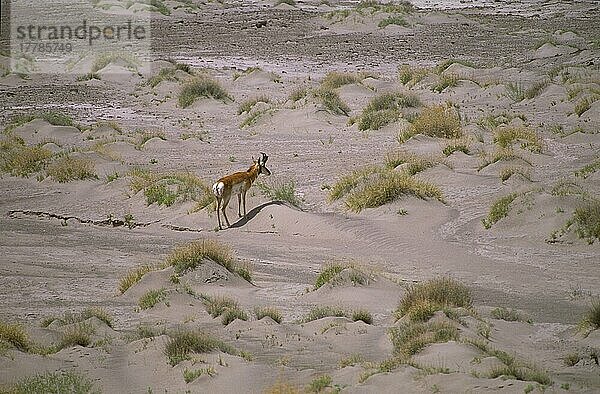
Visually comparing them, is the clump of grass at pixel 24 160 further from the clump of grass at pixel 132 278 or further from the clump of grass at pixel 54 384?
the clump of grass at pixel 54 384

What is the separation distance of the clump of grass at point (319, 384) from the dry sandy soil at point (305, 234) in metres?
0.04

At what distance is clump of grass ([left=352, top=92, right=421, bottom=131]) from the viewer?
81.0 ft

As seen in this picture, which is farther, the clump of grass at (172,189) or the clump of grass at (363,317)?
the clump of grass at (172,189)

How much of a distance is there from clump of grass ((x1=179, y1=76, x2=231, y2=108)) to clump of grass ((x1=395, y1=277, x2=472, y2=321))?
19.4 m

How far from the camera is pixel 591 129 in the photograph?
2316 cm

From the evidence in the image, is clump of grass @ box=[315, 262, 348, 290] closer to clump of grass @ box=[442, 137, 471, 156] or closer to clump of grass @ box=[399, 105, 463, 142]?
clump of grass @ box=[442, 137, 471, 156]

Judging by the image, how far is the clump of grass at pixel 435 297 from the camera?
1070cm

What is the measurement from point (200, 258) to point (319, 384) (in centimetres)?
502

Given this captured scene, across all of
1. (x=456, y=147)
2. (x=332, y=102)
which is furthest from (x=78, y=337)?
(x=332, y=102)

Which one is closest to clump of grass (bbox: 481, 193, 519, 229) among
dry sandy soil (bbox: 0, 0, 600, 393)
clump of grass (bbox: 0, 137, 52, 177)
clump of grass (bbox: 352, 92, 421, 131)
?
dry sandy soil (bbox: 0, 0, 600, 393)

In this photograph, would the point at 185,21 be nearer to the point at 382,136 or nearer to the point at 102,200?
the point at 382,136

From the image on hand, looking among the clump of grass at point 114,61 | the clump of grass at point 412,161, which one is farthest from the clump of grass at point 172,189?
the clump of grass at point 114,61

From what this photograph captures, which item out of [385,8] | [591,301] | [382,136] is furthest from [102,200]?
[385,8]

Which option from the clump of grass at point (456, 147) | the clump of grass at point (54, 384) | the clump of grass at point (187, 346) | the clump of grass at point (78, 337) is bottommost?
the clump of grass at point (456, 147)
